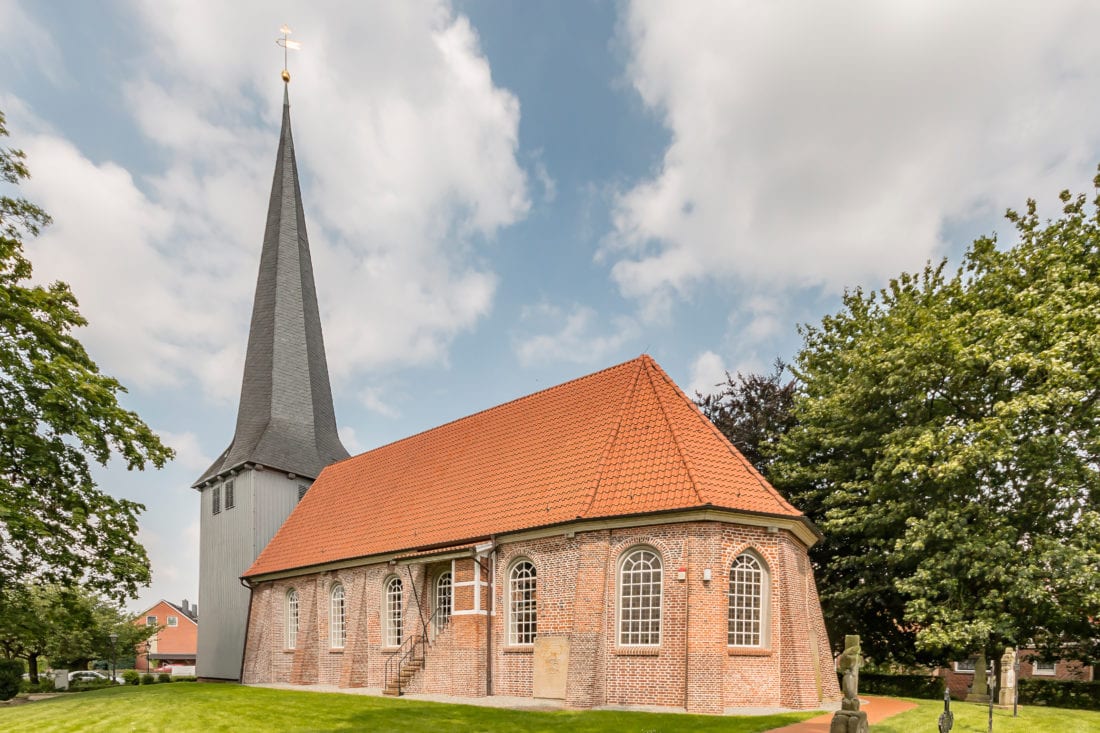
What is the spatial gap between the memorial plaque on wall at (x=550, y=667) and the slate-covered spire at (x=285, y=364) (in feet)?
58.8

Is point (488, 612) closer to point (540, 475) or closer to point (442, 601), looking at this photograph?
point (442, 601)

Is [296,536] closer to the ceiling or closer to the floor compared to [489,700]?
closer to the ceiling

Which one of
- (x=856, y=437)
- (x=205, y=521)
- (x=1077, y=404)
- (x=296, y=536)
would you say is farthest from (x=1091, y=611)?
(x=205, y=521)

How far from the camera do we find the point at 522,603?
19.0 metres

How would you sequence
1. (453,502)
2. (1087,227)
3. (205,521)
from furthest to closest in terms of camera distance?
(205,521), (453,502), (1087,227)

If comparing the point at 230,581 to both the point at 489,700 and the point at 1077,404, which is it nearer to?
the point at 489,700

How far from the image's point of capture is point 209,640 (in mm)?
31734

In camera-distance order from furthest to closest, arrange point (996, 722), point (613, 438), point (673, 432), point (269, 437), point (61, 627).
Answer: point (269, 437), point (613, 438), point (673, 432), point (61, 627), point (996, 722)

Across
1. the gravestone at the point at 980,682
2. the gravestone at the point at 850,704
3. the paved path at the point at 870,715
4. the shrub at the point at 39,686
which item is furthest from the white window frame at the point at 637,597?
the shrub at the point at 39,686

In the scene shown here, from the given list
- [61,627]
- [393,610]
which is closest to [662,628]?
[393,610]

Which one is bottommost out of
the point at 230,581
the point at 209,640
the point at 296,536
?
the point at 209,640

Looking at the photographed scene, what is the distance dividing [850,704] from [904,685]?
16.3 m

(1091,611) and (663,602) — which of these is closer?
(663,602)

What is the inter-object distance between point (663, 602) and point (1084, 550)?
1064cm
